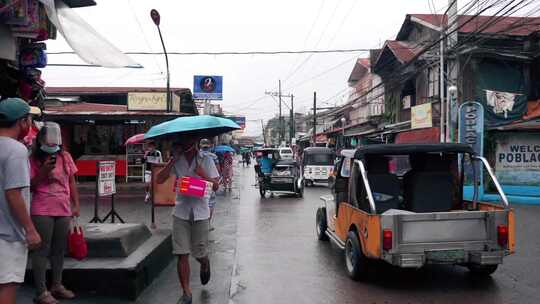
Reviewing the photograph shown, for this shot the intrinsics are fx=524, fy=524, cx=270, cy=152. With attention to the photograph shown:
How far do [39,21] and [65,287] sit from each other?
9.79 ft

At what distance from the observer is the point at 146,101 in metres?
21.6

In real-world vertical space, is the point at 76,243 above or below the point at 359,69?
below

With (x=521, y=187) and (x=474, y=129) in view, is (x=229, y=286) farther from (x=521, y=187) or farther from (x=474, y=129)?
(x=521, y=187)

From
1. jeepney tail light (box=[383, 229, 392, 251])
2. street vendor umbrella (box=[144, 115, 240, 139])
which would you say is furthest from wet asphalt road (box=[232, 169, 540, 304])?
street vendor umbrella (box=[144, 115, 240, 139])

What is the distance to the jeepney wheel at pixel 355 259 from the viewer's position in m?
6.85

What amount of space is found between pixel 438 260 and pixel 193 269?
11.2ft

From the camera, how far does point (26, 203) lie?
371cm

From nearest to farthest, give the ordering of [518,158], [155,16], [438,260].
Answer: [438,260]
[155,16]
[518,158]

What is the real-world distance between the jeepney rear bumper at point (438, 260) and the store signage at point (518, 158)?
15.0 metres

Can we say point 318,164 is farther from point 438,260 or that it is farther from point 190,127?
point 190,127

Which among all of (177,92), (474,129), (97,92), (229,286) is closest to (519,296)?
(229,286)

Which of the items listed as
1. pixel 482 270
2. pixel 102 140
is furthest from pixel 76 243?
pixel 102 140

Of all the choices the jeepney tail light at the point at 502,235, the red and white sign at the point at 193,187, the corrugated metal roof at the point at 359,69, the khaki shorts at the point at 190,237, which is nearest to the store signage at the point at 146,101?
the khaki shorts at the point at 190,237

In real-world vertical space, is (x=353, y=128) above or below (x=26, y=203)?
above
